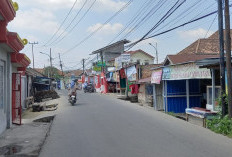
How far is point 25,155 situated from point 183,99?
12407 mm

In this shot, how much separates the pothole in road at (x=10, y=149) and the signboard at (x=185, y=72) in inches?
330

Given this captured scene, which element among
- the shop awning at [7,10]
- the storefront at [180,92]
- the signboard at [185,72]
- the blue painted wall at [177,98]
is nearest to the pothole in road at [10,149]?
the shop awning at [7,10]

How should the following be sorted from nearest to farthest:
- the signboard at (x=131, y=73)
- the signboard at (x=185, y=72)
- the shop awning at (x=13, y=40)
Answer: the shop awning at (x=13, y=40)
the signboard at (x=185, y=72)
the signboard at (x=131, y=73)

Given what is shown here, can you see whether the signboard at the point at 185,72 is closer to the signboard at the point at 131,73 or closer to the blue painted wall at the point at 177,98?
the blue painted wall at the point at 177,98

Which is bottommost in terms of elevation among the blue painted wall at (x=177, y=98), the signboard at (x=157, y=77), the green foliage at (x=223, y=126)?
the green foliage at (x=223, y=126)

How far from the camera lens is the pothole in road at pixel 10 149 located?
6784 millimetres

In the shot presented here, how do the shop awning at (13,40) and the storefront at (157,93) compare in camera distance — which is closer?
the shop awning at (13,40)

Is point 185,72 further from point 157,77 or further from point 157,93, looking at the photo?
point 157,93

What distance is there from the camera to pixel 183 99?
672 inches

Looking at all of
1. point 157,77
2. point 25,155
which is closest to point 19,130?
point 25,155

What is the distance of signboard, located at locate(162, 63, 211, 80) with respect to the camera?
12.2 metres

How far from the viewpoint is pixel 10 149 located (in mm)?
7145

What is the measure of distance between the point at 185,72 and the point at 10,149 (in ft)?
31.4

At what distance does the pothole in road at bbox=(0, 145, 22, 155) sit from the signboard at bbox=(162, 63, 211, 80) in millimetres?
8376
